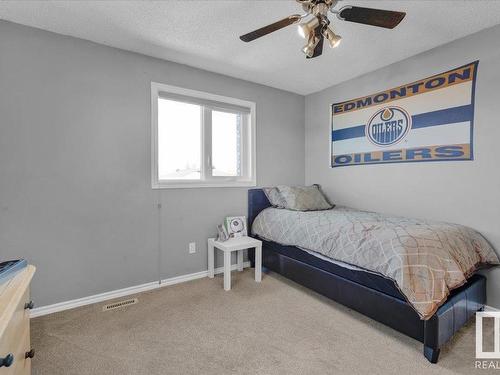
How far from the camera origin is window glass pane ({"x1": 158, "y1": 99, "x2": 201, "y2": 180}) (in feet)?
9.11

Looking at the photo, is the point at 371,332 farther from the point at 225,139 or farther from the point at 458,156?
the point at 225,139

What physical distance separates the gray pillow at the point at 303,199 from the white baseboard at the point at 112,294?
1.15 m

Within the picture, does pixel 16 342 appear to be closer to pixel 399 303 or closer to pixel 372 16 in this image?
pixel 399 303

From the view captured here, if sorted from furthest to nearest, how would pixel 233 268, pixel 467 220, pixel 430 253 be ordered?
pixel 233 268, pixel 467 220, pixel 430 253

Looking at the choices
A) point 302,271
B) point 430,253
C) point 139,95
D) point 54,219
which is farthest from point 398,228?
point 54,219

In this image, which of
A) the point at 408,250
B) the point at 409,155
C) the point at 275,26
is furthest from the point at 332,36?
the point at 409,155

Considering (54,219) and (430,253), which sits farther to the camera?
(54,219)

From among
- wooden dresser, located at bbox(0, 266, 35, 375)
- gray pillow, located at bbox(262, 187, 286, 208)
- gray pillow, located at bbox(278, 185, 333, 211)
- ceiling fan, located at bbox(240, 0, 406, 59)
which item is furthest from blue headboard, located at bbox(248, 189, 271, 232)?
wooden dresser, located at bbox(0, 266, 35, 375)

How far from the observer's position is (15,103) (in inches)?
80.0

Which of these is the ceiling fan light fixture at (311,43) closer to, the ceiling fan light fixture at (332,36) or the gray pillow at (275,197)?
the ceiling fan light fixture at (332,36)

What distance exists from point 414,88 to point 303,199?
1.61 metres

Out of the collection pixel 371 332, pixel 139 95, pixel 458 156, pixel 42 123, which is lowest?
pixel 371 332

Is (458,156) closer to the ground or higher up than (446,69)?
closer to the ground

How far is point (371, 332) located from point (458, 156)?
173cm
